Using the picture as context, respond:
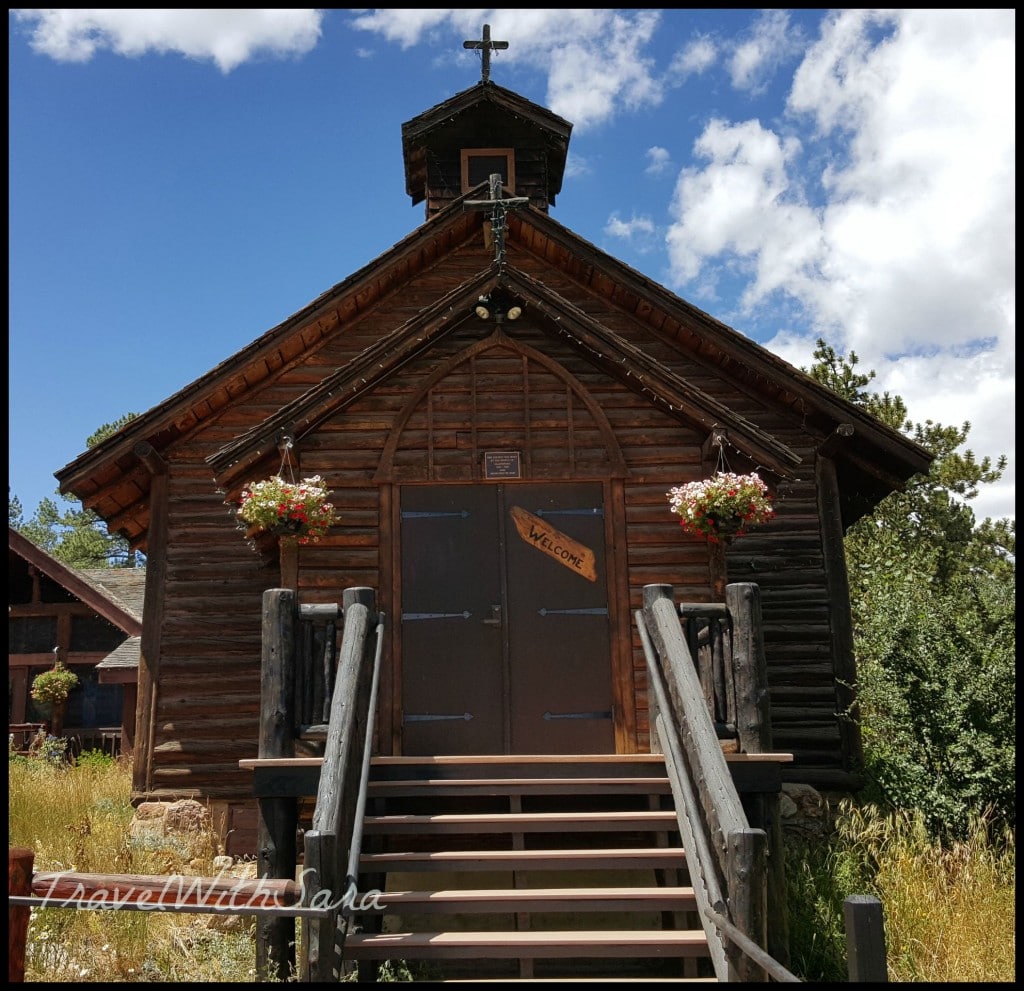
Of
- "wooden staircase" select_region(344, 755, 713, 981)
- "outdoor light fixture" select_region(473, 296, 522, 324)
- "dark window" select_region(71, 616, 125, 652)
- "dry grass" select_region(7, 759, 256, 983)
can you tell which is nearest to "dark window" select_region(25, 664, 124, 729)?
"dark window" select_region(71, 616, 125, 652)

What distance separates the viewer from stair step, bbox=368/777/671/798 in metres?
6.90

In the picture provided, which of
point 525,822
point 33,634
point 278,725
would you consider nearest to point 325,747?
point 278,725

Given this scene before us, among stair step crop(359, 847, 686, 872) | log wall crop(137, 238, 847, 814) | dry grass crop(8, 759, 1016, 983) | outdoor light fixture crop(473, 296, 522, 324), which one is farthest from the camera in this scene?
outdoor light fixture crop(473, 296, 522, 324)

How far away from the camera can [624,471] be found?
29.7 feet

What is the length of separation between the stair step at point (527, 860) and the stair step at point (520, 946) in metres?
0.53

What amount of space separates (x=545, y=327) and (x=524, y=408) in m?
0.83

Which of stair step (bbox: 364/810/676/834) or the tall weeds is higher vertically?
stair step (bbox: 364/810/676/834)

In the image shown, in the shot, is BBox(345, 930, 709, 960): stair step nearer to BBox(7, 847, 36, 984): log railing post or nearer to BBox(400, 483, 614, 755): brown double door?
BBox(7, 847, 36, 984): log railing post

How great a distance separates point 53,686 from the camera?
63.1 feet

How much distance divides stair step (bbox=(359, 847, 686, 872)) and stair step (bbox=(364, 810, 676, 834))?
266 mm

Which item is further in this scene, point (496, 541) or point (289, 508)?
point (496, 541)

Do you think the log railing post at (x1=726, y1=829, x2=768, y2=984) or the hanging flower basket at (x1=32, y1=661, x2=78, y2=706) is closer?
the log railing post at (x1=726, y1=829, x2=768, y2=984)

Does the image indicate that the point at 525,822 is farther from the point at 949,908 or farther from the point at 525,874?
the point at 949,908

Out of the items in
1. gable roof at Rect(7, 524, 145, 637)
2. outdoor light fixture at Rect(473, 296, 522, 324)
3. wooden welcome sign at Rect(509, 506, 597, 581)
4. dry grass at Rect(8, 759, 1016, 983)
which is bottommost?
dry grass at Rect(8, 759, 1016, 983)
